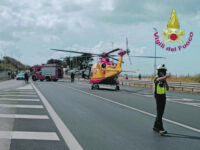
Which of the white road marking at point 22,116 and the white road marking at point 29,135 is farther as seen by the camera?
the white road marking at point 22,116

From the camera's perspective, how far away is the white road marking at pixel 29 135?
7.48 meters

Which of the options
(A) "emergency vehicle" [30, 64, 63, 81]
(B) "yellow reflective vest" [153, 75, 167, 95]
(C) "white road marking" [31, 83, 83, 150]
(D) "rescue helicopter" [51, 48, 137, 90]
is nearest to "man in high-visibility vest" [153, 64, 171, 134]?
(B) "yellow reflective vest" [153, 75, 167, 95]

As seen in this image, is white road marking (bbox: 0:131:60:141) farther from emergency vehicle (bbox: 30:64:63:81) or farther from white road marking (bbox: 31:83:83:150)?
→ emergency vehicle (bbox: 30:64:63:81)

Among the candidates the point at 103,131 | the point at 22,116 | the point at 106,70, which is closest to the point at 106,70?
the point at 106,70

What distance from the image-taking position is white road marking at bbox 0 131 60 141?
7.48m

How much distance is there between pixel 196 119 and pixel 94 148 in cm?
567

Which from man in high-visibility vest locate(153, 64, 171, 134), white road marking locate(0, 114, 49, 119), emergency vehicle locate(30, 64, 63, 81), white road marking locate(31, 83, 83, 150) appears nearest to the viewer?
white road marking locate(31, 83, 83, 150)

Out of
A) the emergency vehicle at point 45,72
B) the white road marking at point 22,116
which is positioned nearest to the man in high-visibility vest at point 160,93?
the white road marking at point 22,116

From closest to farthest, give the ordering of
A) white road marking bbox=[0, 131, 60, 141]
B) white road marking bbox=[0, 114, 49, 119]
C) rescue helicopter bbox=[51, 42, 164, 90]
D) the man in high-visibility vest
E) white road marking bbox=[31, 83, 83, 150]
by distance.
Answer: white road marking bbox=[31, 83, 83, 150], white road marking bbox=[0, 131, 60, 141], the man in high-visibility vest, white road marking bbox=[0, 114, 49, 119], rescue helicopter bbox=[51, 42, 164, 90]

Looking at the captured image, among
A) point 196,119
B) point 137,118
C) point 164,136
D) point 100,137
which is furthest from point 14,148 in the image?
point 196,119

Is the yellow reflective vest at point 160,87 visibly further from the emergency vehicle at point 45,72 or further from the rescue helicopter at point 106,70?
the emergency vehicle at point 45,72

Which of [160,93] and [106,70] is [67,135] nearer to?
[160,93]

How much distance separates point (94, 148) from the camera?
659cm

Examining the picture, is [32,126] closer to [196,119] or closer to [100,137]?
[100,137]
